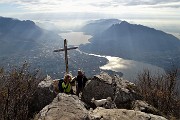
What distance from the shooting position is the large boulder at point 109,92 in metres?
20.1

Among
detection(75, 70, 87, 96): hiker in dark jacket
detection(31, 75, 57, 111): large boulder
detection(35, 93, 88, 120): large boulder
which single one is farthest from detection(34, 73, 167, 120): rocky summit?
detection(31, 75, 57, 111): large boulder

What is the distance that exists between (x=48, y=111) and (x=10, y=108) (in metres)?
1.64

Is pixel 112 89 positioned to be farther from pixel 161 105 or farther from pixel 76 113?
pixel 76 113

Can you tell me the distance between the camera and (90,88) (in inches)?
839

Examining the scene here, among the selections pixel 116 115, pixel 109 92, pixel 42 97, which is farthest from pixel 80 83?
pixel 116 115

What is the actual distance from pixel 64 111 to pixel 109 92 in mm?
8924

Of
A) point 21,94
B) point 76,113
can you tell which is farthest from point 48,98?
point 76,113

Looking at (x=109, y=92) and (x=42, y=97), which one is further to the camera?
(x=109, y=92)

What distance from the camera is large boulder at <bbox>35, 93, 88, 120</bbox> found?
38.3 feet

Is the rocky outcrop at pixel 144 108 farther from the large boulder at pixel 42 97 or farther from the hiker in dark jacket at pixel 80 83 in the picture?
the large boulder at pixel 42 97

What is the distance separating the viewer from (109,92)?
2080 centimetres

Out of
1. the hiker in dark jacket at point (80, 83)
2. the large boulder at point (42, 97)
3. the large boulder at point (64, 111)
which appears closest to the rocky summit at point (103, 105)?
the large boulder at point (64, 111)

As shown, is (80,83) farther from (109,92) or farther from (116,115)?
(116,115)

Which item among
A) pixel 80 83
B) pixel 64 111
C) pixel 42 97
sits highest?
pixel 64 111
